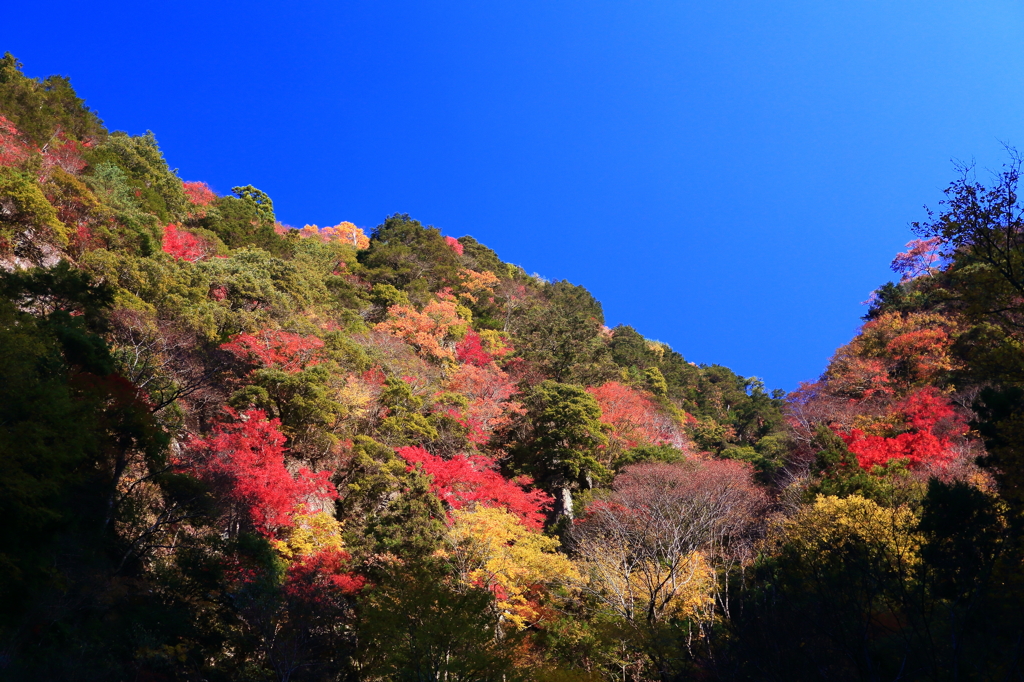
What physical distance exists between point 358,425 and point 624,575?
34.4 ft

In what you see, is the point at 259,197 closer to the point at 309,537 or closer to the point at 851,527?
the point at 309,537

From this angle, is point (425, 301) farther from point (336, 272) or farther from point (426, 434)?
point (426, 434)

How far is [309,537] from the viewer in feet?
51.8

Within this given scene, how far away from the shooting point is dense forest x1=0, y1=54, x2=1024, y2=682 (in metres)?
9.74

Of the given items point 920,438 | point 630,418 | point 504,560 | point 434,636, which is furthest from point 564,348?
point 434,636

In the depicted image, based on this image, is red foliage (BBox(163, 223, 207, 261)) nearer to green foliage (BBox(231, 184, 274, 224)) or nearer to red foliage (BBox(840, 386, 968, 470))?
green foliage (BBox(231, 184, 274, 224))

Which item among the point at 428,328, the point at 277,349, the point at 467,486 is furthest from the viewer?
the point at 428,328

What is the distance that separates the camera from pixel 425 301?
34.9 m

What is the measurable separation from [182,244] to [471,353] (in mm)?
14777

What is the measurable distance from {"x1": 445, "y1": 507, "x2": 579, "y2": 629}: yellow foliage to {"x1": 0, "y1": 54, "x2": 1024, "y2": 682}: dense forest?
0.09 metres

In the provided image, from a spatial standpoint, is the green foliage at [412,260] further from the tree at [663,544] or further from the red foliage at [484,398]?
the tree at [663,544]

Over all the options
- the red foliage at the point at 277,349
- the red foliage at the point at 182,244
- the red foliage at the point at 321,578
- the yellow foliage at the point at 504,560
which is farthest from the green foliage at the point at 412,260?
the red foliage at the point at 321,578

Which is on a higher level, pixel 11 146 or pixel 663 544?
pixel 11 146

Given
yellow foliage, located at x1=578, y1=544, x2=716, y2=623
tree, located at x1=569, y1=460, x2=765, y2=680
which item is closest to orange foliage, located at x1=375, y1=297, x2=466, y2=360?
tree, located at x1=569, y1=460, x2=765, y2=680
